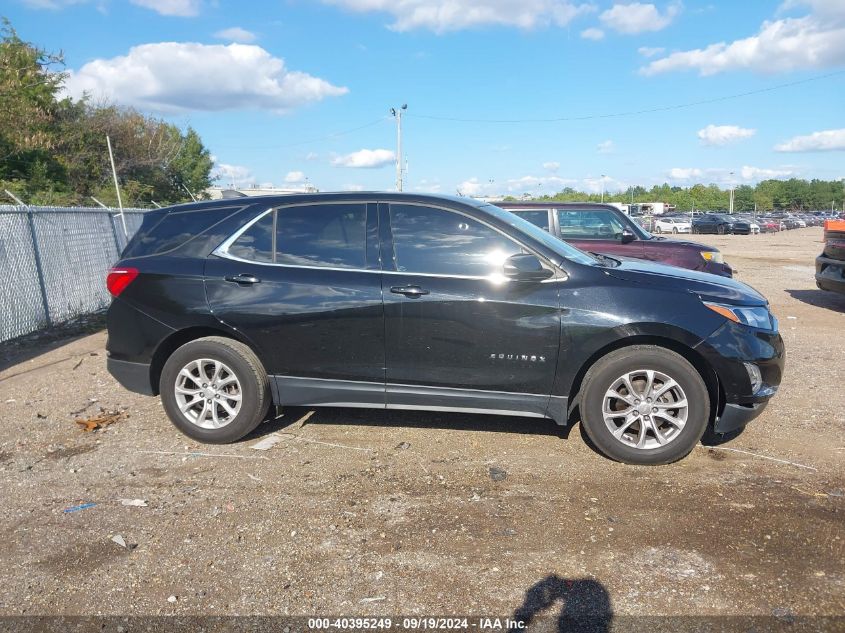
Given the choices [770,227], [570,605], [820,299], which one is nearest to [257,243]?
[570,605]

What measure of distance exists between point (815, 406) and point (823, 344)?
306 centimetres

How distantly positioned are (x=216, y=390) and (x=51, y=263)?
21.0 feet

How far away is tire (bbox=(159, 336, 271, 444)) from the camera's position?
4.66 meters

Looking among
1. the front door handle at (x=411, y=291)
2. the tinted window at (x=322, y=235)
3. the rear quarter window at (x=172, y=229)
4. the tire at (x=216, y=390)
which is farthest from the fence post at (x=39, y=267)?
the front door handle at (x=411, y=291)

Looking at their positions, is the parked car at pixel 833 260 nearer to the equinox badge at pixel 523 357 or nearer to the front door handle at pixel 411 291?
the equinox badge at pixel 523 357

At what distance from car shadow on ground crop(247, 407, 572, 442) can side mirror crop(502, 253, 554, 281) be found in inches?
51.7

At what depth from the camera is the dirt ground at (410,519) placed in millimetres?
2949

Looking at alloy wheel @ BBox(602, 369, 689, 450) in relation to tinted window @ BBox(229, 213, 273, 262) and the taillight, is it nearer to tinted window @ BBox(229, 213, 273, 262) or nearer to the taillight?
tinted window @ BBox(229, 213, 273, 262)

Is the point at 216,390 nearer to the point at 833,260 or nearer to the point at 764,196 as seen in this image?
the point at 833,260

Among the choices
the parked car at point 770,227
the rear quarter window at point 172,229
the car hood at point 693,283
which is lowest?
the parked car at point 770,227

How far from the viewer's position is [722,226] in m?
49.2

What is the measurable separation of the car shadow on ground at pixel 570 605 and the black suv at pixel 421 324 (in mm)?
1504

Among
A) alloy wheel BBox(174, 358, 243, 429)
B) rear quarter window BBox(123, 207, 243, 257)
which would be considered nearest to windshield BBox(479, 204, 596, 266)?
rear quarter window BBox(123, 207, 243, 257)

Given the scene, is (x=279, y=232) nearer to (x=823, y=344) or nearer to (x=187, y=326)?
(x=187, y=326)
